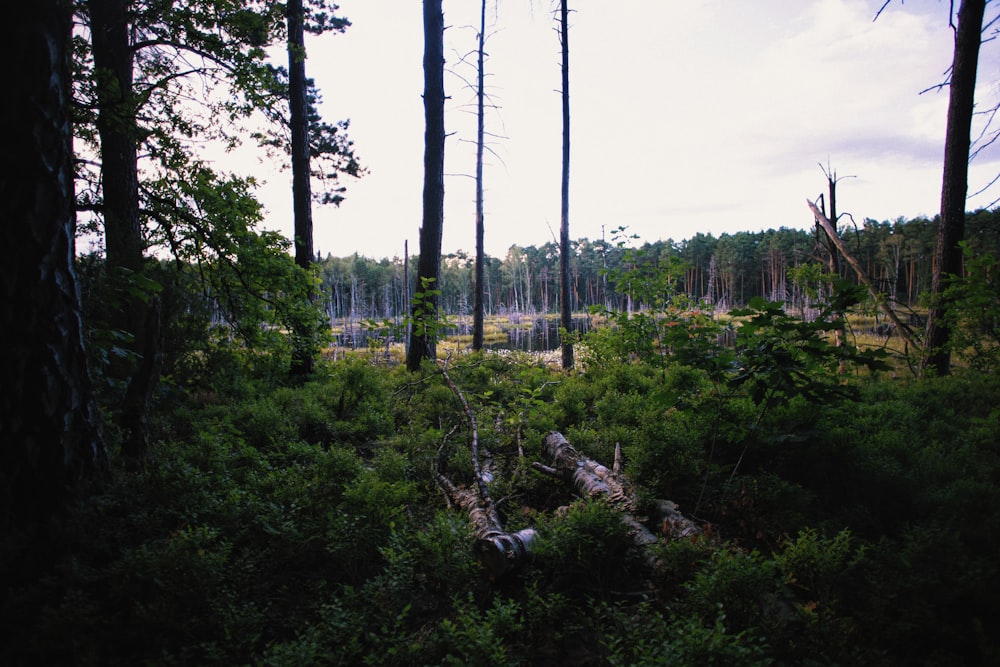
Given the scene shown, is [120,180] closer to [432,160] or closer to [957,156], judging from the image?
[432,160]

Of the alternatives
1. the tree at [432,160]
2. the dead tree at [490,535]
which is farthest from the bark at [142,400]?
the tree at [432,160]

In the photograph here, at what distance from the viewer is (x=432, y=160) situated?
974 centimetres

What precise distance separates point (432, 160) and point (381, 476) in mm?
7525

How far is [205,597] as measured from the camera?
2523mm

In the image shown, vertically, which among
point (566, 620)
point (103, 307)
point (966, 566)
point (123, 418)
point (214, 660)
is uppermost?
point (103, 307)

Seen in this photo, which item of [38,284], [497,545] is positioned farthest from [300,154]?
[497,545]

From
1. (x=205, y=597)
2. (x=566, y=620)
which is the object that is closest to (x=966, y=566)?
(x=566, y=620)

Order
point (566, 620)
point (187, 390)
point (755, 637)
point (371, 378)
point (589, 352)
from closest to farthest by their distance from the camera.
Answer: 1. point (755, 637)
2. point (566, 620)
3. point (187, 390)
4. point (371, 378)
5. point (589, 352)

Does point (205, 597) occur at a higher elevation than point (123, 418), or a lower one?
lower

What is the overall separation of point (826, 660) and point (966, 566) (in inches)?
43.3

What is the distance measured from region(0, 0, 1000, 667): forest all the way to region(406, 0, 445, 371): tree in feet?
8.25

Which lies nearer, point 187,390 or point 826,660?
point 826,660

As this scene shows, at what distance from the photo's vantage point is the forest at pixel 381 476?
235 centimetres

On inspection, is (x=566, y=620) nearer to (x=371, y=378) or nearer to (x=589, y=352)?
(x=371, y=378)
